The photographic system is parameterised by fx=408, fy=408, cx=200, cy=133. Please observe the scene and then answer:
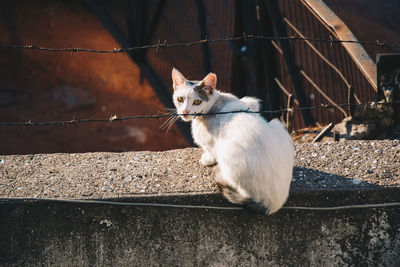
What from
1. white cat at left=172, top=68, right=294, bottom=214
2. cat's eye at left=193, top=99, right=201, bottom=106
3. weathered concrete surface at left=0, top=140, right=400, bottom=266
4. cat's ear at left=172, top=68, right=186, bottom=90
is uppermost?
cat's ear at left=172, top=68, right=186, bottom=90

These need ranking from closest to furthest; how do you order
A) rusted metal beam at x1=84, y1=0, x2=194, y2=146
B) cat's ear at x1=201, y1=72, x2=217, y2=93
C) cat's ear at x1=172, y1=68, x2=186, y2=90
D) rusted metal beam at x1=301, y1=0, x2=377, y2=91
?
cat's ear at x1=201, y1=72, x2=217, y2=93 → cat's ear at x1=172, y1=68, x2=186, y2=90 → rusted metal beam at x1=301, y1=0, x2=377, y2=91 → rusted metal beam at x1=84, y1=0, x2=194, y2=146

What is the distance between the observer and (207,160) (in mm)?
2404

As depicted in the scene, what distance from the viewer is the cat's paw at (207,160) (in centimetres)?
237

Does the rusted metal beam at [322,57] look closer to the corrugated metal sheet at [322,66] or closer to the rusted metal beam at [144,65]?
the corrugated metal sheet at [322,66]

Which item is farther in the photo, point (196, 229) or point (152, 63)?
point (152, 63)

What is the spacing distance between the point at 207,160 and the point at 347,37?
Result: 1779 millimetres

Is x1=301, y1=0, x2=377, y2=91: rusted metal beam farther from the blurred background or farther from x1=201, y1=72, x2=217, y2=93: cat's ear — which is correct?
x1=201, y1=72, x2=217, y2=93: cat's ear

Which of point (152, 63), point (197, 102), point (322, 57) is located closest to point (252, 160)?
point (197, 102)

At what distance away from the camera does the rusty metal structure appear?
354 cm

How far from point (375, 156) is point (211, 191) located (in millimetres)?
1042

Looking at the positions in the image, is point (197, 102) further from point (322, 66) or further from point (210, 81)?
point (322, 66)

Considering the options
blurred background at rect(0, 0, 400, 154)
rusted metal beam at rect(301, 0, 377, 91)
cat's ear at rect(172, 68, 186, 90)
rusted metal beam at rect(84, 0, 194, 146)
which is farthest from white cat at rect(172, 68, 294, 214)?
rusted metal beam at rect(84, 0, 194, 146)

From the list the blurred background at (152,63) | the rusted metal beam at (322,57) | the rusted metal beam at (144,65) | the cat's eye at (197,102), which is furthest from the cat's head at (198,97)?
the rusted metal beam at (144,65)

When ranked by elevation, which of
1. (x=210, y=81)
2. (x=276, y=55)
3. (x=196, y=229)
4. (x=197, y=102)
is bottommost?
(x=196, y=229)
